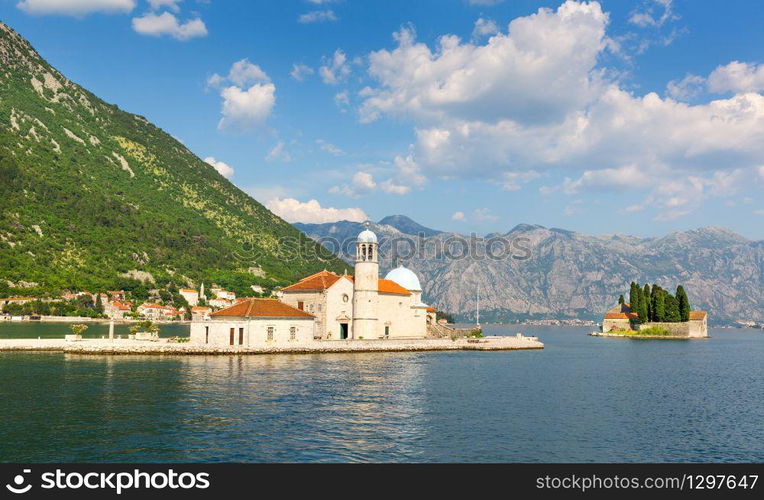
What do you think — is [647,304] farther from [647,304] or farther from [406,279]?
[406,279]

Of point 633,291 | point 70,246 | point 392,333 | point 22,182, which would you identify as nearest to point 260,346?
point 392,333

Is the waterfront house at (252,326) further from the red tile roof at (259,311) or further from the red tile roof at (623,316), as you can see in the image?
the red tile roof at (623,316)

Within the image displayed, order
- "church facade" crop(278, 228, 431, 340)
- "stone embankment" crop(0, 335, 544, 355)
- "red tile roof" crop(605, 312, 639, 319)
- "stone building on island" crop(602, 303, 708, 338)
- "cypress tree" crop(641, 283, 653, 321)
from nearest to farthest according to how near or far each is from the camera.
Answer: "stone embankment" crop(0, 335, 544, 355) < "church facade" crop(278, 228, 431, 340) < "stone building on island" crop(602, 303, 708, 338) < "cypress tree" crop(641, 283, 653, 321) < "red tile roof" crop(605, 312, 639, 319)

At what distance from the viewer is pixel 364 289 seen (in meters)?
85.2

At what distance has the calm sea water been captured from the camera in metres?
27.6

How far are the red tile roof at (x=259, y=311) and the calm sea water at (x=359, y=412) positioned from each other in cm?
857

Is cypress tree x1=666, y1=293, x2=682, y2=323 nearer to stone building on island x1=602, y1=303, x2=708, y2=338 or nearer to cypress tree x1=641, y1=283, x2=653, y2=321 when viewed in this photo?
stone building on island x1=602, y1=303, x2=708, y2=338

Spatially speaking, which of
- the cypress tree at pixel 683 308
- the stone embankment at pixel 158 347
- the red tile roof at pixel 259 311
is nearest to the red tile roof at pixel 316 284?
the red tile roof at pixel 259 311

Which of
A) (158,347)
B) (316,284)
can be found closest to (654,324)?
(316,284)

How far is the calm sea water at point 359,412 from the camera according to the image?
27.6 m

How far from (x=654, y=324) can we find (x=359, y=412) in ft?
453
